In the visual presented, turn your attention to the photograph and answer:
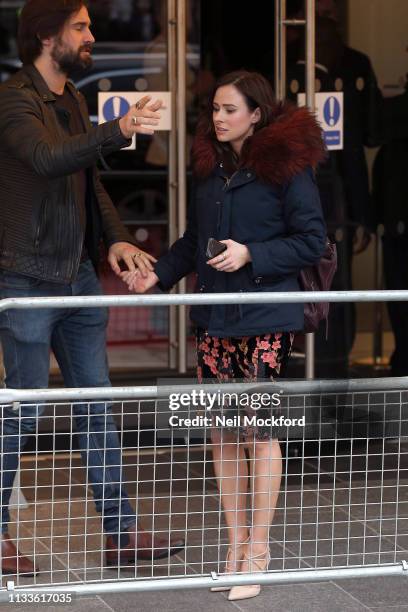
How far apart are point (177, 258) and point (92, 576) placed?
126 cm

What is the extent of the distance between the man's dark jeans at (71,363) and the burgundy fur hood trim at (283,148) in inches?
29.0

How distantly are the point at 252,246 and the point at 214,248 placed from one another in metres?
0.14

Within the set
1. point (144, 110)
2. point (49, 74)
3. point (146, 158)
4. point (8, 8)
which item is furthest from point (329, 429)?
point (8, 8)

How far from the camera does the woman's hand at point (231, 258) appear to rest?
4637 millimetres

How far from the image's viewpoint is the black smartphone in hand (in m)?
4.66

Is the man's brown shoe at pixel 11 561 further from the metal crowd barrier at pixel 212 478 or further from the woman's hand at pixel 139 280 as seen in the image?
the woman's hand at pixel 139 280

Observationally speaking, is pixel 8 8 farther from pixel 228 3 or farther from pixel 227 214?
pixel 227 214

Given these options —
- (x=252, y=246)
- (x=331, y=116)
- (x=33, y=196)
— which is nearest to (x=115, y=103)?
(x=331, y=116)

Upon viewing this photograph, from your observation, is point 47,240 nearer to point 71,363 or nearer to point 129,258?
point 129,258

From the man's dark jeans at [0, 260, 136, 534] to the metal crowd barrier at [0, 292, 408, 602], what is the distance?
2.8 inches

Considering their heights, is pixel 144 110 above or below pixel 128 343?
above

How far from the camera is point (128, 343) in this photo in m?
7.54

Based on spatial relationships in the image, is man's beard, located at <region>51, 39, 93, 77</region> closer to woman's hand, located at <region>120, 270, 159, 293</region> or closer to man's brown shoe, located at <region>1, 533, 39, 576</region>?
woman's hand, located at <region>120, 270, 159, 293</region>

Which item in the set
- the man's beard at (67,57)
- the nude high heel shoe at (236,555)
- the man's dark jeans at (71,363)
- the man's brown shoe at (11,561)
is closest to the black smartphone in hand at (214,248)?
the man's dark jeans at (71,363)
